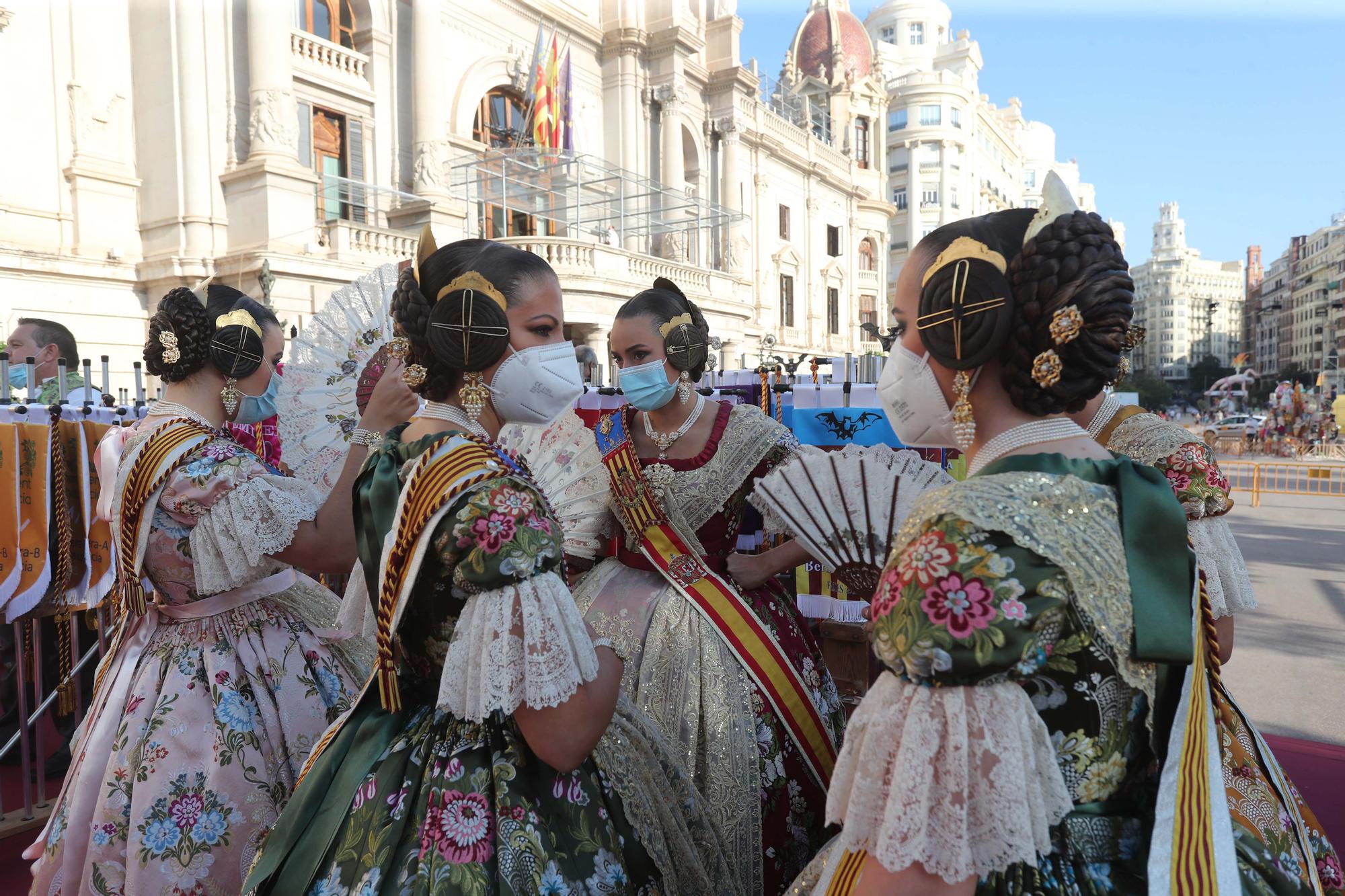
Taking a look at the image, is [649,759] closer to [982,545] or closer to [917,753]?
[917,753]

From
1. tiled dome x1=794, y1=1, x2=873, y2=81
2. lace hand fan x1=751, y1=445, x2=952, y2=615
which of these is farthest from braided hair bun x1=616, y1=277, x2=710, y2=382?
tiled dome x1=794, y1=1, x2=873, y2=81

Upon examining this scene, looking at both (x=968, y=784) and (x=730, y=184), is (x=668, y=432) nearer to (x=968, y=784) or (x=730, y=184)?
(x=968, y=784)

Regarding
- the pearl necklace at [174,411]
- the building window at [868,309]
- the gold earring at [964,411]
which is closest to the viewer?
the gold earring at [964,411]

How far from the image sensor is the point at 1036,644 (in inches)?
41.4

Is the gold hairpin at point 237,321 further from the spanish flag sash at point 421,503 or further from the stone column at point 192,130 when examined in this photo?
the stone column at point 192,130

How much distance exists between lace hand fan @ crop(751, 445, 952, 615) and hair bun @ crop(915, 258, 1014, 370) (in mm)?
881

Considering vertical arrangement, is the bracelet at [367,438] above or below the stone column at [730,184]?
below

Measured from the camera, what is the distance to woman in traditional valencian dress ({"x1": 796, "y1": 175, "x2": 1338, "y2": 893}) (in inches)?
40.8

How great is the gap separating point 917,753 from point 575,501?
5.99 ft

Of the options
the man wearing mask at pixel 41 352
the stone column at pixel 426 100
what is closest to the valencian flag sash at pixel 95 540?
the man wearing mask at pixel 41 352

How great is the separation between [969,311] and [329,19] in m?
16.9

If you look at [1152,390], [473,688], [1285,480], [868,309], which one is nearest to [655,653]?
[473,688]

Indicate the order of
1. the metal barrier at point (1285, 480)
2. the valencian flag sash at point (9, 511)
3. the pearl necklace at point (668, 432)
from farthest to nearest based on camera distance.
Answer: the metal barrier at point (1285, 480) → the valencian flag sash at point (9, 511) → the pearl necklace at point (668, 432)

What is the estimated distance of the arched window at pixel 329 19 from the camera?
570 inches
